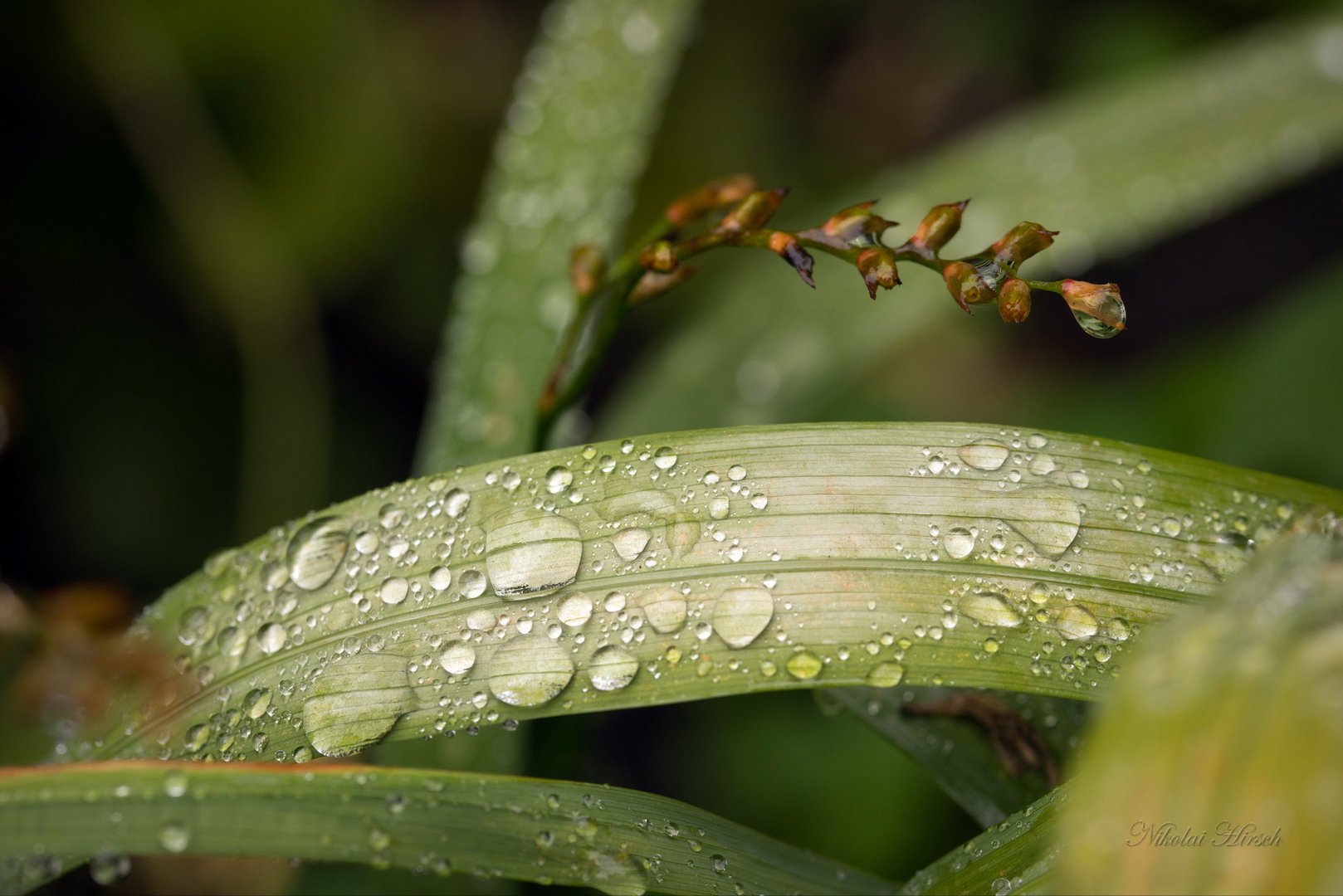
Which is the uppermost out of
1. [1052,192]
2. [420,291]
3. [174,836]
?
[420,291]

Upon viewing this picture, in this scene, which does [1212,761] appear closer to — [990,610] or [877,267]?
[990,610]

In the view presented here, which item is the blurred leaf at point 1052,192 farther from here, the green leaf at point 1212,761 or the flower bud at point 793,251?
the green leaf at point 1212,761

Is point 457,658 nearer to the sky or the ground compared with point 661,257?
nearer to the ground

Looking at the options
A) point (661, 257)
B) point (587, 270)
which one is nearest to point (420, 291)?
point (587, 270)

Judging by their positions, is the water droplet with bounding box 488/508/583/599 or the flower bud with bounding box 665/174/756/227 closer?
the water droplet with bounding box 488/508/583/599

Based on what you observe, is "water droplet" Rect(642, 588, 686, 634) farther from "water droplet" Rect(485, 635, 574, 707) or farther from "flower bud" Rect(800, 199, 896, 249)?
"flower bud" Rect(800, 199, 896, 249)

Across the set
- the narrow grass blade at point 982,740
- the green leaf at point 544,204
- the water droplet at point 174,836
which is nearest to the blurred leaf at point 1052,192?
the green leaf at point 544,204

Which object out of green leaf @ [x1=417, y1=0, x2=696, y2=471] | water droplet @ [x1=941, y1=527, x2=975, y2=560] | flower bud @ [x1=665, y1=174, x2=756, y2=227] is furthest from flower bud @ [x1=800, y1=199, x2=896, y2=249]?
green leaf @ [x1=417, y1=0, x2=696, y2=471]
